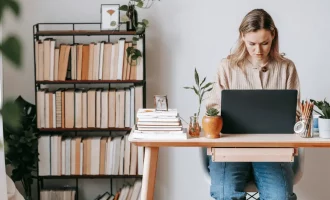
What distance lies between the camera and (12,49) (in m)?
0.13

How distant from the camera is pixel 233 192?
7.98 ft

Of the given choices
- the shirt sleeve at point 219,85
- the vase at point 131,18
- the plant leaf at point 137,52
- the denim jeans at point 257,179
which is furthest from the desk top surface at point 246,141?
the vase at point 131,18

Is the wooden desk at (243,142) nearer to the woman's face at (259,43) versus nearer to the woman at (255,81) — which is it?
the woman at (255,81)

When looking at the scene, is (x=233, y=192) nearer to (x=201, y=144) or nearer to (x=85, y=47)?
(x=201, y=144)

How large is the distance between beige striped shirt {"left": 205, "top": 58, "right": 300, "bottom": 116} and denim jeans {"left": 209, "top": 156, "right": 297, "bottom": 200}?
0.34m

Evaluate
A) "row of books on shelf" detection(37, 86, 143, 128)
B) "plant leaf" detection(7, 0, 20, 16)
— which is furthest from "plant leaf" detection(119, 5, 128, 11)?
"plant leaf" detection(7, 0, 20, 16)

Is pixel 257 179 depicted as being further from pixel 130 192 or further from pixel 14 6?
pixel 14 6

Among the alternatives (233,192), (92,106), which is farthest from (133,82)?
(233,192)

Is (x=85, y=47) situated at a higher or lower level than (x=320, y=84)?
higher

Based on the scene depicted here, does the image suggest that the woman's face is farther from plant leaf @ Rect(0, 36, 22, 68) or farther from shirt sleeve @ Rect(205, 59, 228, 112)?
plant leaf @ Rect(0, 36, 22, 68)

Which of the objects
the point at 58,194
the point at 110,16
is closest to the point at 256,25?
the point at 110,16

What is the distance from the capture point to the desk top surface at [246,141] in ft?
7.16

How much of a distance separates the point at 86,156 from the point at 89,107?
13.4 inches

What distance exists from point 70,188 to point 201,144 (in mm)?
1716
